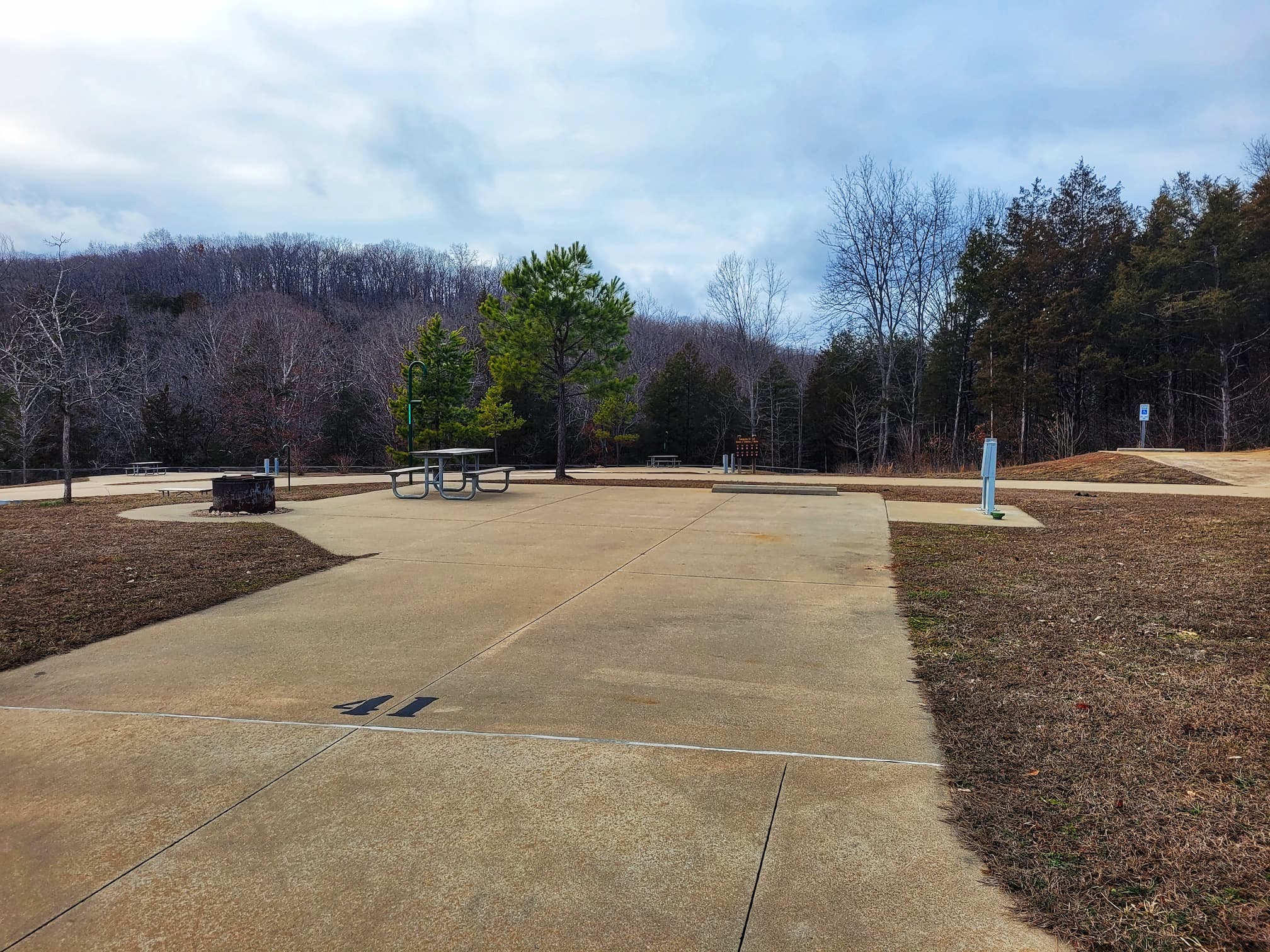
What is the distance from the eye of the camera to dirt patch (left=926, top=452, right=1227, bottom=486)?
17.2 meters

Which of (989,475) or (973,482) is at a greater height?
(989,475)

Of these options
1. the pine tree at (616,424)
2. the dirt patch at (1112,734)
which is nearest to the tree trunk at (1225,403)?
the pine tree at (616,424)

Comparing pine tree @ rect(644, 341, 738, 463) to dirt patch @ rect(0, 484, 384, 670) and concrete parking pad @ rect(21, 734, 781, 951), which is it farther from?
concrete parking pad @ rect(21, 734, 781, 951)

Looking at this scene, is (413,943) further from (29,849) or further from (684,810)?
(29,849)

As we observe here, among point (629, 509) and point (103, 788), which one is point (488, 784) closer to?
point (103, 788)

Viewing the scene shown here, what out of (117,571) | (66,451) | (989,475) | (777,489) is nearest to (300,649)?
(117,571)

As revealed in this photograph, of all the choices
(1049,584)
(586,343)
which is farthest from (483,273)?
(1049,584)

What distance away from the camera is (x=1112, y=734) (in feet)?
10.3

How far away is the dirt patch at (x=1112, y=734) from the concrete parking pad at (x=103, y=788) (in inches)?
101

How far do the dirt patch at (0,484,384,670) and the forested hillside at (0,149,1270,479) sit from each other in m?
12.5

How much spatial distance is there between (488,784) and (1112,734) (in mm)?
2497

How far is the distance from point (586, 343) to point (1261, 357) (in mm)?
28924

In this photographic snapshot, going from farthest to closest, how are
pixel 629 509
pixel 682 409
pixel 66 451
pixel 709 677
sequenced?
pixel 682 409
pixel 66 451
pixel 629 509
pixel 709 677

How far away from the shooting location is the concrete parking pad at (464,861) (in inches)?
78.2
